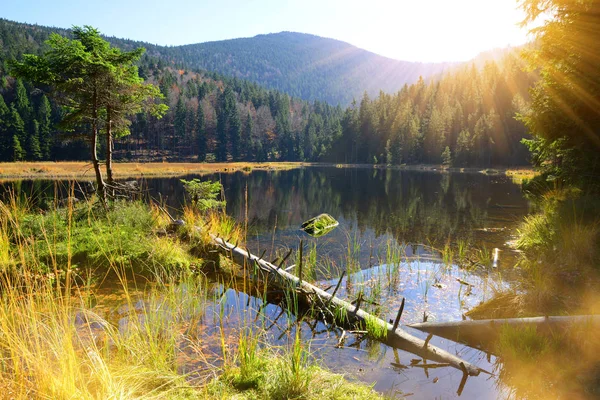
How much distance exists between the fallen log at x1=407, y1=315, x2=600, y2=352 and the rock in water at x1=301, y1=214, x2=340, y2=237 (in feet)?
29.5

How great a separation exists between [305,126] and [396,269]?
107m

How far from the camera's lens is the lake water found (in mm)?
4848

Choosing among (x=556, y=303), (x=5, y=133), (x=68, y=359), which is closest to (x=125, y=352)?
(x=68, y=359)

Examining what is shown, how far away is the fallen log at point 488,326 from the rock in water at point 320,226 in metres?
8.99

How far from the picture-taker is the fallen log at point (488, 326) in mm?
4984

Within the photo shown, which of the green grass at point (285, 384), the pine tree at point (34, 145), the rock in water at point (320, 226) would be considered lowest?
the rock in water at point (320, 226)

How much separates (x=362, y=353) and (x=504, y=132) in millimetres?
80758

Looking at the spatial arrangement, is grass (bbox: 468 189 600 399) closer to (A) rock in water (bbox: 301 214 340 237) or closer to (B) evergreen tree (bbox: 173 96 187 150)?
(A) rock in water (bbox: 301 214 340 237)

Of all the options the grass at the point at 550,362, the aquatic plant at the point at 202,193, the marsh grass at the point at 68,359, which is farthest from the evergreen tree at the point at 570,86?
the aquatic plant at the point at 202,193

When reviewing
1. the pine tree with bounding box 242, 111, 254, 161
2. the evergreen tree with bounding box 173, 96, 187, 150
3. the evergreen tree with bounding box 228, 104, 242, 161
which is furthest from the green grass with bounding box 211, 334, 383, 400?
the pine tree with bounding box 242, 111, 254, 161

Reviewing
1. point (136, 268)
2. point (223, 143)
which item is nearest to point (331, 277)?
point (136, 268)

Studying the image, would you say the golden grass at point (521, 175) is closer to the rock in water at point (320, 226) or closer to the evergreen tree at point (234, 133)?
the rock in water at point (320, 226)

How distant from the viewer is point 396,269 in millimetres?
8758

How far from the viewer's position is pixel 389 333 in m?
5.56
